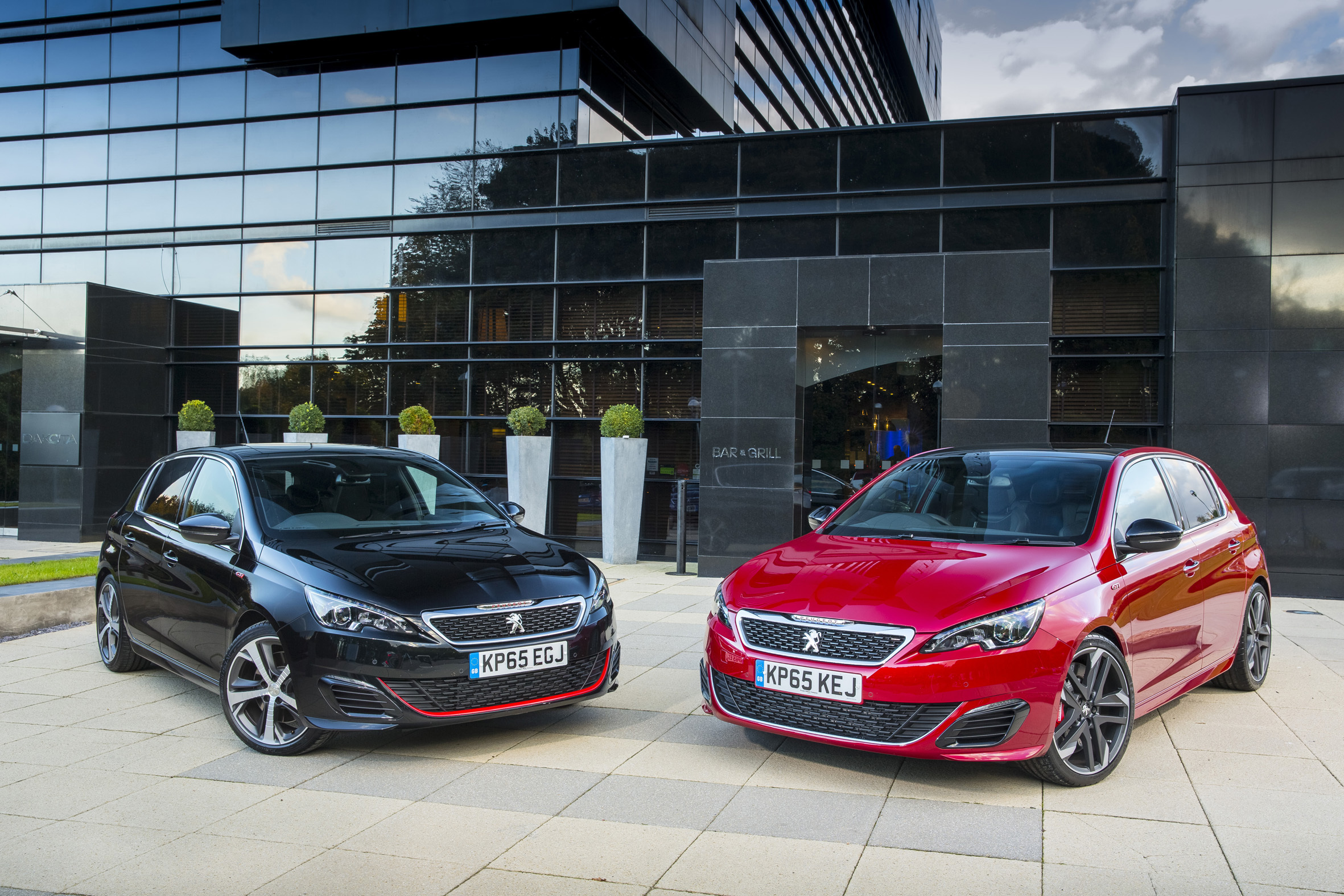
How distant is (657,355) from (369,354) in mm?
5037

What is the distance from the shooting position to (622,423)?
13.8m

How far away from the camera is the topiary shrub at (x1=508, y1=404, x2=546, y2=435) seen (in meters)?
14.6

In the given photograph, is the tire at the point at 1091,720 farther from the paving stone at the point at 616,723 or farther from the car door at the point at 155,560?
the car door at the point at 155,560

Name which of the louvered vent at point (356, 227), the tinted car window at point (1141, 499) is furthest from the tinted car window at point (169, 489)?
the louvered vent at point (356, 227)

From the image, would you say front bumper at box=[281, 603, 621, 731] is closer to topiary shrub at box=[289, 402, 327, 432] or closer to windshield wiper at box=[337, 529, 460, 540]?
windshield wiper at box=[337, 529, 460, 540]

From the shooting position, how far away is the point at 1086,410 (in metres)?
13.2

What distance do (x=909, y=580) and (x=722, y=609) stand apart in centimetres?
98

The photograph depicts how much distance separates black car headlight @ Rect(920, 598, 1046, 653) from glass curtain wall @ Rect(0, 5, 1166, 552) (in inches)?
380

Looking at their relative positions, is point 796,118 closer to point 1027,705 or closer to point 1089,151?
point 1089,151

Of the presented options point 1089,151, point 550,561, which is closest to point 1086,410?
point 1089,151

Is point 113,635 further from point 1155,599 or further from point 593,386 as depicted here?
point 593,386

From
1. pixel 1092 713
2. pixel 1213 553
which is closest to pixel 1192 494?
pixel 1213 553

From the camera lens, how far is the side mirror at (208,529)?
5.49 m

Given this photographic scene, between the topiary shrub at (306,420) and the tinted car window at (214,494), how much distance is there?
1002 centimetres
